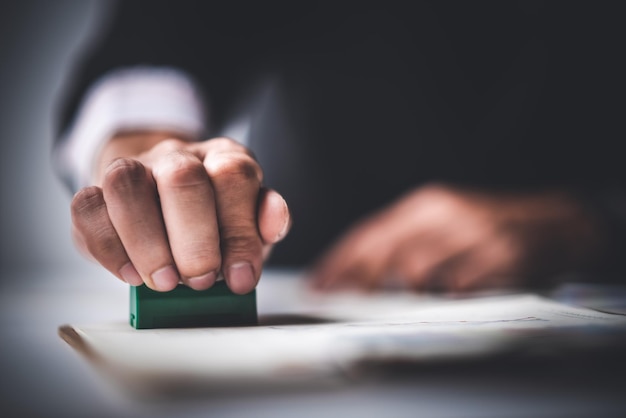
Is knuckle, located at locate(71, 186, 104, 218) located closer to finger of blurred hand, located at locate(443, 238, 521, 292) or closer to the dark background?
finger of blurred hand, located at locate(443, 238, 521, 292)

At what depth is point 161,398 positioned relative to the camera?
226 millimetres

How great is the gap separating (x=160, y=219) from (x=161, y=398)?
205mm

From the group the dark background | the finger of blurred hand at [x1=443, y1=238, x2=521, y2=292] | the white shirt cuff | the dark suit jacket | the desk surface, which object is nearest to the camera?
the desk surface

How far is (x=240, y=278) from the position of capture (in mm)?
419

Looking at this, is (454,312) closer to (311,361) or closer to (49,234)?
(311,361)

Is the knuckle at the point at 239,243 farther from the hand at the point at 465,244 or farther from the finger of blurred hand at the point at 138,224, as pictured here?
the hand at the point at 465,244

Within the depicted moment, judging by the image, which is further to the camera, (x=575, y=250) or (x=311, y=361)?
(x=575, y=250)

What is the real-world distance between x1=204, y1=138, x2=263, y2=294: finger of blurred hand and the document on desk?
0.04 metres

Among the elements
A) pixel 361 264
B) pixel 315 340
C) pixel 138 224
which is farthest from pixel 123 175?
pixel 361 264

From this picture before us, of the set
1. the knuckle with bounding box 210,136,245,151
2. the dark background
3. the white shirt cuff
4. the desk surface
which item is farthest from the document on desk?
the dark background

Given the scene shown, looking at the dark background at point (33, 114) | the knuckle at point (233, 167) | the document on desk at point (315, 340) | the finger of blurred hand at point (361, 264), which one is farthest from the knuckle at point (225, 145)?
the dark background at point (33, 114)

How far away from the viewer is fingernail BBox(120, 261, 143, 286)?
16.4 inches

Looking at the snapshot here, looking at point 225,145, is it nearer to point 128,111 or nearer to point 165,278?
point 165,278

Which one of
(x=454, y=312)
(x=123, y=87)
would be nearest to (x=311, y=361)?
(x=454, y=312)
